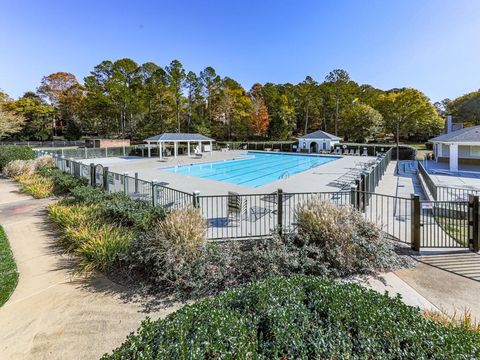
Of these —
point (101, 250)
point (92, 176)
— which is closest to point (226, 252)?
point (101, 250)

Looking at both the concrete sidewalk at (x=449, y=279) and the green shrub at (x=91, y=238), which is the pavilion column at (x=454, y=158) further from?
the green shrub at (x=91, y=238)

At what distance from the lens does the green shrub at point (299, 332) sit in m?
2.11

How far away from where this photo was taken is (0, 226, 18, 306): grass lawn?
15.1 ft

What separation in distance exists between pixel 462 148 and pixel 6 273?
87.8 feet

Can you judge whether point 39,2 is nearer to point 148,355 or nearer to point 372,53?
point 148,355

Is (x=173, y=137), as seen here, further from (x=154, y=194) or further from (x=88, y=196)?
(x=154, y=194)

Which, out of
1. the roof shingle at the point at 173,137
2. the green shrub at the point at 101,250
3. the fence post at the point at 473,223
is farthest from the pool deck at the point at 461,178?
the roof shingle at the point at 173,137

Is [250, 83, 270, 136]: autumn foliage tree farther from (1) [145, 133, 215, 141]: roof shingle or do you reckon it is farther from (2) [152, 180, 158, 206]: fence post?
(2) [152, 180, 158, 206]: fence post

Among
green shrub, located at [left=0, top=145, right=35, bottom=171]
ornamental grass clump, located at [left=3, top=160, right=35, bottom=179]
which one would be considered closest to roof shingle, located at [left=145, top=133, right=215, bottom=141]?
green shrub, located at [left=0, top=145, right=35, bottom=171]

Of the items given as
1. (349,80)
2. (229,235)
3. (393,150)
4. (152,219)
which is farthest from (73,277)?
(349,80)

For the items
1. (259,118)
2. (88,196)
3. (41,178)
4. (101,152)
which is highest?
(259,118)

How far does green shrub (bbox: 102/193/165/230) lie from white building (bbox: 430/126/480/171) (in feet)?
66.1

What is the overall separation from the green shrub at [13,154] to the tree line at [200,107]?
21209mm

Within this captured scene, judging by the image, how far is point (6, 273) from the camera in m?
5.26
